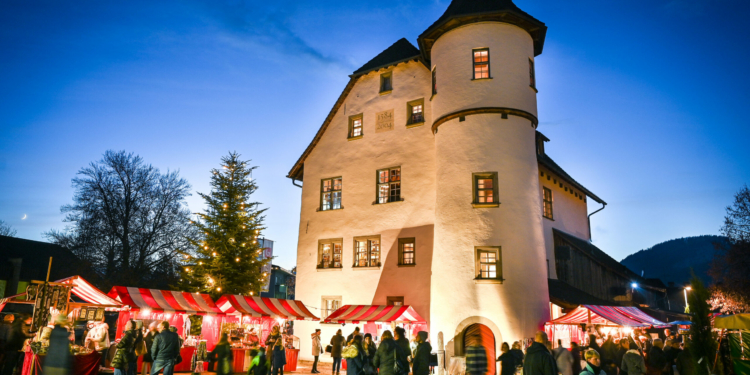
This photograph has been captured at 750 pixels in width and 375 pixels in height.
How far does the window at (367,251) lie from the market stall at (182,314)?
6.34m

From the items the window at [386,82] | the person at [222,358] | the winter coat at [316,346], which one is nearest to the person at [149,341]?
the person at [222,358]

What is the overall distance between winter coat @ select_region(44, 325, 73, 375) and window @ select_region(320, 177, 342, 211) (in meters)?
16.2

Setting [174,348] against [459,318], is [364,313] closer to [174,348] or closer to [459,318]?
[459,318]

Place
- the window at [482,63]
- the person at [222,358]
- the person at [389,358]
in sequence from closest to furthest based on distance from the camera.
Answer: the person at [389,358]
the person at [222,358]
the window at [482,63]

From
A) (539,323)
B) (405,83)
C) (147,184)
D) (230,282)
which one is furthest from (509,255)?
(147,184)

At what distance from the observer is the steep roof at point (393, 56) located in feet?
81.8

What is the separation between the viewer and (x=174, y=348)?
11.6m

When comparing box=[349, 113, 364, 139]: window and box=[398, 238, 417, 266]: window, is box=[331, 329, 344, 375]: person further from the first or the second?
box=[349, 113, 364, 139]: window

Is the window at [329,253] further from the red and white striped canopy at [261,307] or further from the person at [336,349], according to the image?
→ the person at [336,349]

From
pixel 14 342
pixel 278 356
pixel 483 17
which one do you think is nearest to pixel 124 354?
pixel 14 342

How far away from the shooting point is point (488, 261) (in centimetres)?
1914

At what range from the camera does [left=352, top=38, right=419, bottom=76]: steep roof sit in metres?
24.9

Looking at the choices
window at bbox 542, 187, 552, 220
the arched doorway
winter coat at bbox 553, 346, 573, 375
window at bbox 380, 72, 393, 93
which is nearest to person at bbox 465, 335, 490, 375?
winter coat at bbox 553, 346, 573, 375

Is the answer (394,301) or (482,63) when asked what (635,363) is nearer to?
(394,301)
